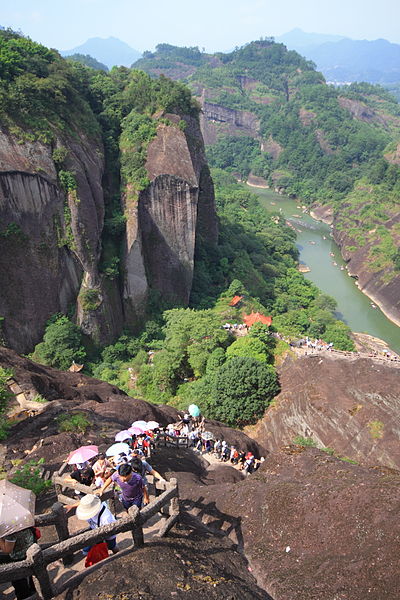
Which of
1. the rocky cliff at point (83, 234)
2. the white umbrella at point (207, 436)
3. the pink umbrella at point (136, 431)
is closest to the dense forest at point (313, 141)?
the rocky cliff at point (83, 234)

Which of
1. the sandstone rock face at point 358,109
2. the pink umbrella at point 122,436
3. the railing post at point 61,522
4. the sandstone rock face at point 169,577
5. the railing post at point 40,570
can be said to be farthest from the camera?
the sandstone rock face at point 358,109

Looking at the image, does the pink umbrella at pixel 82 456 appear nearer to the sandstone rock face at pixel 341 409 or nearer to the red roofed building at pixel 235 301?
the sandstone rock face at pixel 341 409

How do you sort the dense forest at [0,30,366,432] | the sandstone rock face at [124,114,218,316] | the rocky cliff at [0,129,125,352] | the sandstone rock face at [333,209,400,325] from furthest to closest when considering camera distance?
the sandstone rock face at [333,209,400,325]
the sandstone rock face at [124,114,218,316]
the rocky cliff at [0,129,125,352]
the dense forest at [0,30,366,432]

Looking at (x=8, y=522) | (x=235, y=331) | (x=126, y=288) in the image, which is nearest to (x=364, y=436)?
(x=235, y=331)

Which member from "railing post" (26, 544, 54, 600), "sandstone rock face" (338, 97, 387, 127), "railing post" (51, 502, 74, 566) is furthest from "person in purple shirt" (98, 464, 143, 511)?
"sandstone rock face" (338, 97, 387, 127)

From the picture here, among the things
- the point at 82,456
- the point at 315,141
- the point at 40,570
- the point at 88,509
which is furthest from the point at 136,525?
the point at 315,141

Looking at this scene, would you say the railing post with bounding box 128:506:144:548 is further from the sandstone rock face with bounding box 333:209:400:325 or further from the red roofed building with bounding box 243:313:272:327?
the sandstone rock face with bounding box 333:209:400:325

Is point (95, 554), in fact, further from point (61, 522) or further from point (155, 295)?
point (155, 295)
